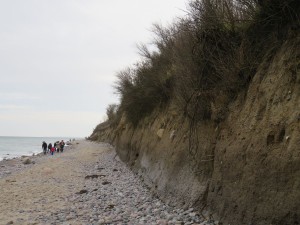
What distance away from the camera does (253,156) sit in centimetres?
519

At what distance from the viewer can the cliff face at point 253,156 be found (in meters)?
4.40

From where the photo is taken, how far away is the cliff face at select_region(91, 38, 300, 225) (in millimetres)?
4398

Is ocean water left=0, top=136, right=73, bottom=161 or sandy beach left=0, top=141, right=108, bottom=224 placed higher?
sandy beach left=0, top=141, right=108, bottom=224

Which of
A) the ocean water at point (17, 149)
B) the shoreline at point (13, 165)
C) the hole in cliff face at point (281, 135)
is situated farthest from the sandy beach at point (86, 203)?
the ocean water at point (17, 149)

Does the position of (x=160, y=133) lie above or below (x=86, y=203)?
above

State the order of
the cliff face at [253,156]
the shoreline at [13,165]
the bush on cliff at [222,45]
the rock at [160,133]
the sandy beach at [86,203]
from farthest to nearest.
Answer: the shoreline at [13,165]
the rock at [160,133]
the sandy beach at [86,203]
the bush on cliff at [222,45]
the cliff face at [253,156]

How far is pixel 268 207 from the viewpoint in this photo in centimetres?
456

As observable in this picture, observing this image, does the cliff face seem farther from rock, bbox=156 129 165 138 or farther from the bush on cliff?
rock, bbox=156 129 165 138

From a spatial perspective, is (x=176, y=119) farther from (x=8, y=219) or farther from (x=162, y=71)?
(x=8, y=219)

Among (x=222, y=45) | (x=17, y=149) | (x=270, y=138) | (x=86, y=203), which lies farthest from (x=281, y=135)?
(x=17, y=149)

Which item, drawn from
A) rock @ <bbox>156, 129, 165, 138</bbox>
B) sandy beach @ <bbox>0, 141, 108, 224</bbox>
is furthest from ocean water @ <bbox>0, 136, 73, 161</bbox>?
rock @ <bbox>156, 129, 165, 138</bbox>

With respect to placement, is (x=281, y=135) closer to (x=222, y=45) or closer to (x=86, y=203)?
(x=222, y=45)

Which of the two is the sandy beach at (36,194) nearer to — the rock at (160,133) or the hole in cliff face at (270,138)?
the rock at (160,133)

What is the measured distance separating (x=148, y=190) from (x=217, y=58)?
18.2ft
